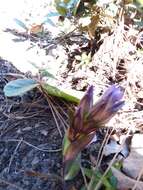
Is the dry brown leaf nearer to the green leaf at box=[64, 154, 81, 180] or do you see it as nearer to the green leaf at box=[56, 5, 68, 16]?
the green leaf at box=[64, 154, 81, 180]

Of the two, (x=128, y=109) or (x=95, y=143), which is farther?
(x=128, y=109)

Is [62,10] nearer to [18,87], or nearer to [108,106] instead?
[18,87]

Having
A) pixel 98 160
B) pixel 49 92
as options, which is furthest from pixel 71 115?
pixel 49 92

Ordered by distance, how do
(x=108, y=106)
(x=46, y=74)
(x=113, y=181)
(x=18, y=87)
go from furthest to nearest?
(x=46, y=74) < (x=18, y=87) < (x=113, y=181) < (x=108, y=106)

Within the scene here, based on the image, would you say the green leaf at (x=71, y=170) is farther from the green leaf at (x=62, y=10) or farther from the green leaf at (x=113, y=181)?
the green leaf at (x=62, y=10)

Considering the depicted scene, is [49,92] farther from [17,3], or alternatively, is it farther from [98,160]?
[17,3]

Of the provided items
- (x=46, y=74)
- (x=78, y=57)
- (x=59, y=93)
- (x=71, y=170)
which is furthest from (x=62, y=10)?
(x=71, y=170)

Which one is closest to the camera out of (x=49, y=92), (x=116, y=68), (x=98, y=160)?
(x=98, y=160)
